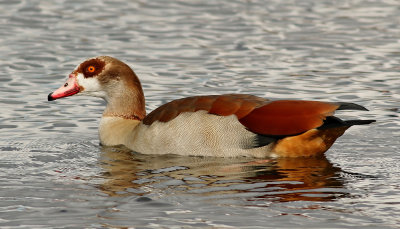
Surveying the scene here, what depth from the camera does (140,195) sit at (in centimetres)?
908

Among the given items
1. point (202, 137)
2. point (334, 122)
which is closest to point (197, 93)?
point (202, 137)

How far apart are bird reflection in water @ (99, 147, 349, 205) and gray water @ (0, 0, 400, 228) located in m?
0.02

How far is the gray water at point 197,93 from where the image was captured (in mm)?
8602

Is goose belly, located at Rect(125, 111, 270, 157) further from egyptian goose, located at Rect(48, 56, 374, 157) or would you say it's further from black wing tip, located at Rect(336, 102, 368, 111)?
black wing tip, located at Rect(336, 102, 368, 111)

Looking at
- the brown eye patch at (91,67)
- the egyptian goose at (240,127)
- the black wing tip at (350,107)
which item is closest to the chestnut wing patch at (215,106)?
the egyptian goose at (240,127)

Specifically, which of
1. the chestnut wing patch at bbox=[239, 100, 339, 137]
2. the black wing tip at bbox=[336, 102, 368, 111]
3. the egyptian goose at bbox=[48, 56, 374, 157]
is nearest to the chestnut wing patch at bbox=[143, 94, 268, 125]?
the egyptian goose at bbox=[48, 56, 374, 157]

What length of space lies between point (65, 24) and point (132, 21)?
4.00 ft

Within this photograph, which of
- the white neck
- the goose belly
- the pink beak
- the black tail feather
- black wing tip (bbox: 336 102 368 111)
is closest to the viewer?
black wing tip (bbox: 336 102 368 111)

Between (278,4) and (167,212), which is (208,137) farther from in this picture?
(278,4)

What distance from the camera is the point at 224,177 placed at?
988cm

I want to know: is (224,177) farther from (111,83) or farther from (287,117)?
(111,83)

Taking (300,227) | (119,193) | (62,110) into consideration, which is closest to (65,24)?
(62,110)

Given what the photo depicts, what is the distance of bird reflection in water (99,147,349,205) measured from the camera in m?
9.20

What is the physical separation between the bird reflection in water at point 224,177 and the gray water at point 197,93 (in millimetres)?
20
